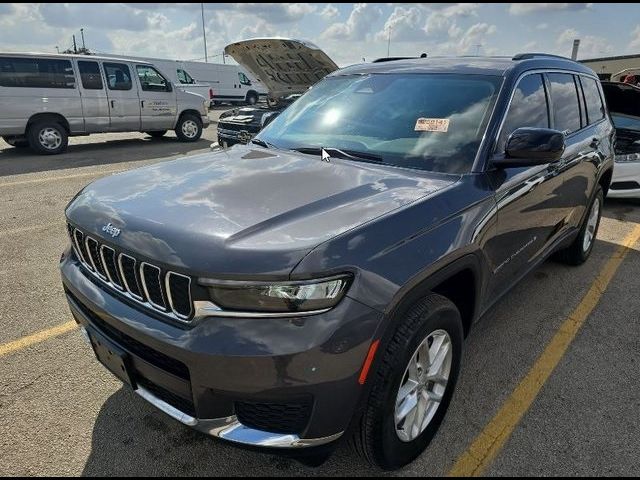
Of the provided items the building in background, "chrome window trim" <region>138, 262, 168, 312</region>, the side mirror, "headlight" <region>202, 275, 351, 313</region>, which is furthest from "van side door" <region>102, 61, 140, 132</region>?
the building in background

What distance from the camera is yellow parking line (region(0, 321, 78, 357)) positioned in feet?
10.1

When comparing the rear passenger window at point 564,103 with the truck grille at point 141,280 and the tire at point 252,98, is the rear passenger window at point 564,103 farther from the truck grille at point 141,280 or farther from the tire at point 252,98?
the tire at point 252,98

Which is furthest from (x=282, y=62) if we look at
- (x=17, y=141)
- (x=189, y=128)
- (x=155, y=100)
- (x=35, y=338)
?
(x=35, y=338)

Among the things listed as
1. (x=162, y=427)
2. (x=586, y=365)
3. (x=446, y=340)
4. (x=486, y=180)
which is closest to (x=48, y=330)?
(x=162, y=427)

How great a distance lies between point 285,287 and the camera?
5.46ft

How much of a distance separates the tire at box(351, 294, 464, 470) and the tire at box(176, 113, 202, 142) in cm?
1166

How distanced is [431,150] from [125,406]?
2186mm

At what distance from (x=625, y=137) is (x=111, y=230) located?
24.6 feet

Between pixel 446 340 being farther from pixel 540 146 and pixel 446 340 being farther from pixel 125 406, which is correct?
pixel 125 406

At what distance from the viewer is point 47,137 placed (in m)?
10.2

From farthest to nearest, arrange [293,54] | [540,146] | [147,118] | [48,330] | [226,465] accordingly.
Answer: [147,118] → [293,54] → [48,330] → [540,146] → [226,465]

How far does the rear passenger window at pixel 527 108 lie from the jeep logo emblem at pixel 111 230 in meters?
2.02

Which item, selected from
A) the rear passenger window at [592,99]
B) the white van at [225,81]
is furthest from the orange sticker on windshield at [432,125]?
the white van at [225,81]

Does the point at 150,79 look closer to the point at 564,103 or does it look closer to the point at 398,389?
the point at 564,103
